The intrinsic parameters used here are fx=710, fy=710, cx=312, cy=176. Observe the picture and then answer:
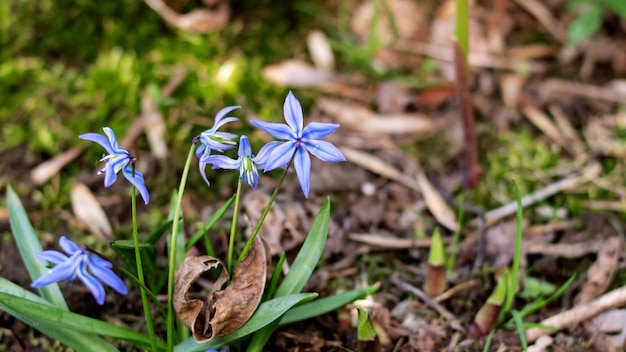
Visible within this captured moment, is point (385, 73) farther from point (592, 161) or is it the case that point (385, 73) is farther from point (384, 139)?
point (592, 161)

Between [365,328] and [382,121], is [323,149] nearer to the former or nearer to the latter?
[365,328]

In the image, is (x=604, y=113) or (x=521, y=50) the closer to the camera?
(x=604, y=113)

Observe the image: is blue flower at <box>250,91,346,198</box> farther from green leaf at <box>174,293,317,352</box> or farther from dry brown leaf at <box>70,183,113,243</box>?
dry brown leaf at <box>70,183,113,243</box>

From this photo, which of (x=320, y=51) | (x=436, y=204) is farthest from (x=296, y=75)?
(x=436, y=204)

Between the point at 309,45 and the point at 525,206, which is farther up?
the point at 309,45

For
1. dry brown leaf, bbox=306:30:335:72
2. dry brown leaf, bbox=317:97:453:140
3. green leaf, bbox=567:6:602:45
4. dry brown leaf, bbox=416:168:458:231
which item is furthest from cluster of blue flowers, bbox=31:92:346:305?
green leaf, bbox=567:6:602:45

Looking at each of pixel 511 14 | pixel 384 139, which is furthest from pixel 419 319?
pixel 511 14

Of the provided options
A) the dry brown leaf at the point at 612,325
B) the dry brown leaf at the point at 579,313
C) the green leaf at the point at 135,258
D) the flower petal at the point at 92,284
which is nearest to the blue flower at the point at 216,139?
the green leaf at the point at 135,258
